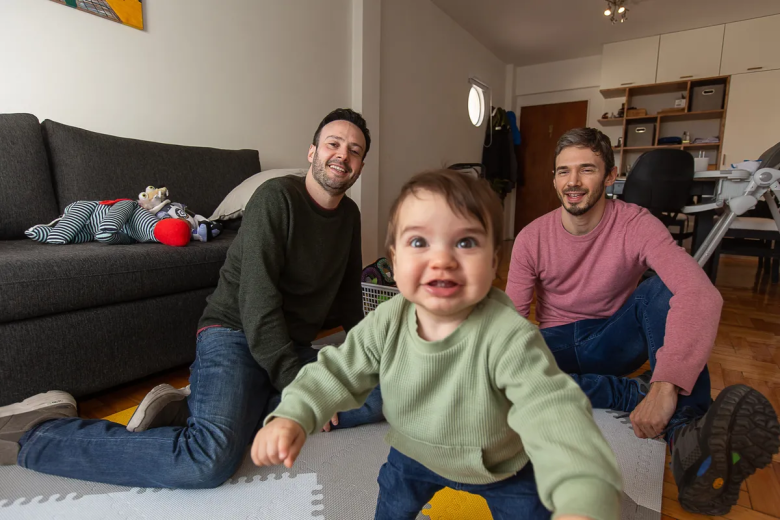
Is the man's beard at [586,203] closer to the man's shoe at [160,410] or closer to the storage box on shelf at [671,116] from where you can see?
the man's shoe at [160,410]

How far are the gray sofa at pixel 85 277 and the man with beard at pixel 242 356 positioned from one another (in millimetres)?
169

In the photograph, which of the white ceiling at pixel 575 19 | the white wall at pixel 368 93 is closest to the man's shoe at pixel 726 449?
the white wall at pixel 368 93

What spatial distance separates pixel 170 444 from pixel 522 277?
3.36 ft

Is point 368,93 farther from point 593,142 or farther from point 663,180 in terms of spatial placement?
point 593,142

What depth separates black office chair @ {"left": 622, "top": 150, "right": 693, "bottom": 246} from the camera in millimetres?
2430

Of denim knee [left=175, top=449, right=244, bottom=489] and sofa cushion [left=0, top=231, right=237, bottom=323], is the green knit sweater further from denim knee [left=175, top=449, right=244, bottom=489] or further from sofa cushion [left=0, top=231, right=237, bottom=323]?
sofa cushion [left=0, top=231, right=237, bottom=323]

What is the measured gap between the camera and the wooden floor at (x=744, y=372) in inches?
37.2

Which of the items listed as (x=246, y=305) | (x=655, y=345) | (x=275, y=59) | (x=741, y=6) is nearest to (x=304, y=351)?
(x=246, y=305)

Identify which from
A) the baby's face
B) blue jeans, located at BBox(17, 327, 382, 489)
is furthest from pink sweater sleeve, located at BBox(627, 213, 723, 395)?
blue jeans, located at BBox(17, 327, 382, 489)

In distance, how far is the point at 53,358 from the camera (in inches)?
46.8

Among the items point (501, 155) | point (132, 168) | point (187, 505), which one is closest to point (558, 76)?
point (501, 155)

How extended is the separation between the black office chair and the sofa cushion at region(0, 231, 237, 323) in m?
2.34

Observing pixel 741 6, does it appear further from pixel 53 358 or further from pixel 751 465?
pixel 53 358

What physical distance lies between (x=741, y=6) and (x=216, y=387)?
552 cm
